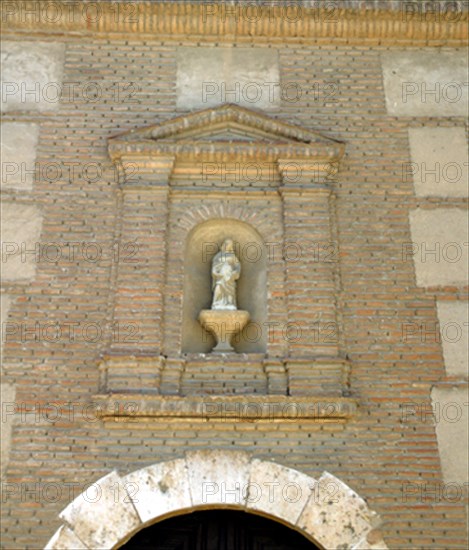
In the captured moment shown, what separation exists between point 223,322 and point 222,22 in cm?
299

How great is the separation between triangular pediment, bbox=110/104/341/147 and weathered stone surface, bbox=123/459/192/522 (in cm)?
284

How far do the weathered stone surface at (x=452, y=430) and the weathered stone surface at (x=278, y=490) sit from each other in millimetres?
1043

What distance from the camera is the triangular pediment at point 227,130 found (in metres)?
6.46

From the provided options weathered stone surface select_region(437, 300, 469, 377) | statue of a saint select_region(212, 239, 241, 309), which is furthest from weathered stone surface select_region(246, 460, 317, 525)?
weathered stone surface select_region(437, 300, 469, 377)

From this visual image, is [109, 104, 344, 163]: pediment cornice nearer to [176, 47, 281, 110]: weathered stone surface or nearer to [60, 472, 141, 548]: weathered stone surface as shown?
[176, 47, 281, 110]: weathered stone surface

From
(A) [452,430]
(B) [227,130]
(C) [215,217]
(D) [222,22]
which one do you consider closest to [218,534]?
(A) [452,430]

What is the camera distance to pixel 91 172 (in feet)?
21.1

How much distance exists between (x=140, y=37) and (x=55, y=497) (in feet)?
14.0

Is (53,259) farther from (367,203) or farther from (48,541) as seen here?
(367,203)

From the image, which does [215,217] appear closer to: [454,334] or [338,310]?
[338,310]

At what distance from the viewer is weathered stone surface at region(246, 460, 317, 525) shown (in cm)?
524

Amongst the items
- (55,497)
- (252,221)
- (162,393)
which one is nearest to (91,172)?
(252,221)

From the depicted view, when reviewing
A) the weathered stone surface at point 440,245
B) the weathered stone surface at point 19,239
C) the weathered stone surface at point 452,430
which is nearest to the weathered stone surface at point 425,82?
the weathered stone surface at point 440,245

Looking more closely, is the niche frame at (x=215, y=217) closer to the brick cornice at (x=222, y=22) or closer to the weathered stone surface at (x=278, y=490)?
the weathered stone surface at (x=278, y=490)
